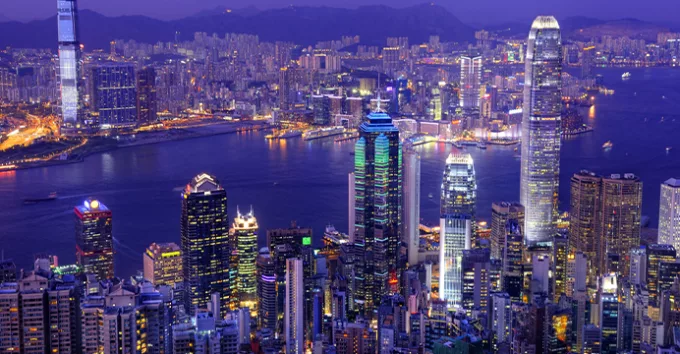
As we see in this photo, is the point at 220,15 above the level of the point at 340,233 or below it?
above

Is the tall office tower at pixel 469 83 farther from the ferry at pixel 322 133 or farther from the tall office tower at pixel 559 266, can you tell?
the tall office tower at pixel 559 266

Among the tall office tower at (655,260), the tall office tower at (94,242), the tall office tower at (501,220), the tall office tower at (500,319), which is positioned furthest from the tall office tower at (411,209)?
the tall office tower at (94,242)

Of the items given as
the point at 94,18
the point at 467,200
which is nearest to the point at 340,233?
the point at 467,200

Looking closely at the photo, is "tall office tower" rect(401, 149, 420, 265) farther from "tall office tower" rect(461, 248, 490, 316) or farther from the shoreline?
the shoreline

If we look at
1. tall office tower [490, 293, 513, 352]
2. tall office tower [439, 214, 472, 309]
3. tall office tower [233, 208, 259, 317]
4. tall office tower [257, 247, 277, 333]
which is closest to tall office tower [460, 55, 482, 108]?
tall office tower [439, 214, 472, 309]

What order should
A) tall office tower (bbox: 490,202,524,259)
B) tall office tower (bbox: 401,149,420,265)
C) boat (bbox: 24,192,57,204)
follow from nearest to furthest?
1. tall office tower (bbox: 490,202,524,259)
2. tall office tower (bbox: 401,149,420,265)
3. boat (bbox: 24,192,57,204)

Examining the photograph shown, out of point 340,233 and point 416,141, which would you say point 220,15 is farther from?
point 340,233

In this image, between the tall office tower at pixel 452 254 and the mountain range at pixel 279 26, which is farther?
the mountain range at pixel 279 26
